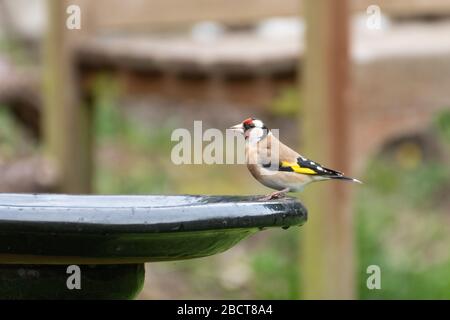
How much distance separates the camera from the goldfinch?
2682mm

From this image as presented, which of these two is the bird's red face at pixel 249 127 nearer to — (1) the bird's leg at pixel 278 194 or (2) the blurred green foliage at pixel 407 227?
(1) the bird's leg at pixel 278 194

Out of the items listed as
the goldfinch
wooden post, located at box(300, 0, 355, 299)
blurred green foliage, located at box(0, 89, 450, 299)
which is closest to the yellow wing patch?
the goldfinch

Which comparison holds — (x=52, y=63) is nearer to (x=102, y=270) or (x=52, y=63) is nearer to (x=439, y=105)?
(x=439, y=105)

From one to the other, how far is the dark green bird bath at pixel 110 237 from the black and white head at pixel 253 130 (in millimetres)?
400

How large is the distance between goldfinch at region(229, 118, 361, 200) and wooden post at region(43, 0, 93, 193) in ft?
10.7

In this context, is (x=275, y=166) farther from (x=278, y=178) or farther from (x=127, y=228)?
(x=127, y=228)

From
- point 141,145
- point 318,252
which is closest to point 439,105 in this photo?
point 318,252

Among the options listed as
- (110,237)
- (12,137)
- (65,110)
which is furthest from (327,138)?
(12,137)

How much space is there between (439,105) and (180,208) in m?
4.24

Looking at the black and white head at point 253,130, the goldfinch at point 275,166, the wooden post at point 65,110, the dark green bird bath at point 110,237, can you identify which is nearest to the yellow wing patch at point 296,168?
the goldfinch at point 275,166

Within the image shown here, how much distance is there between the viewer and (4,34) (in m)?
11.9

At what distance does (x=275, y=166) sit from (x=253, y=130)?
12 cm

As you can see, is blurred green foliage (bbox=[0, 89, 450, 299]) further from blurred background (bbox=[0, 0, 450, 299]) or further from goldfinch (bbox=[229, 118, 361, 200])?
goldfinch (bbox=[229, 118, 361, 200])

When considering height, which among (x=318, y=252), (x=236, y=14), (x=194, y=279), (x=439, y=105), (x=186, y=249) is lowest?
(x=194, y=279)
